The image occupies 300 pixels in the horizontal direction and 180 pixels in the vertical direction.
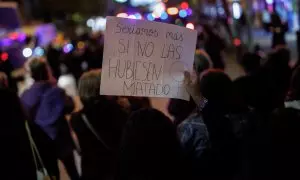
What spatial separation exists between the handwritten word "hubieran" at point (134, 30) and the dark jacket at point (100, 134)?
1245 mm

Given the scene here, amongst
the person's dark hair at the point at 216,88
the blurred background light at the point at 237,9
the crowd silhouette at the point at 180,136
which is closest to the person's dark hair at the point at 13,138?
the crowd silhouette at the point at 180,136

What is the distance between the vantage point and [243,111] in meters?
3.91

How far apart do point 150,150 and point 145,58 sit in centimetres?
102

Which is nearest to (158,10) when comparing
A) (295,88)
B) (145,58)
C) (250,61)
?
(250,61)

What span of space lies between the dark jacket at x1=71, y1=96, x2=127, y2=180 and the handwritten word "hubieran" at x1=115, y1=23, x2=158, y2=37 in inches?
49.0

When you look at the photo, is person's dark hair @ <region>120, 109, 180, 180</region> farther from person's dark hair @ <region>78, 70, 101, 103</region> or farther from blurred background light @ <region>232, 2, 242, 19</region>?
blurred background light @ <region>232, 2, 242, 19</region>

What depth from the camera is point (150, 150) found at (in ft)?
9.55

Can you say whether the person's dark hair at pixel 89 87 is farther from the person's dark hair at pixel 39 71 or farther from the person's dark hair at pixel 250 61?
the person's dark hair at pixel 250 61

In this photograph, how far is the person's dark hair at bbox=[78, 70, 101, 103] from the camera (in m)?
4.90

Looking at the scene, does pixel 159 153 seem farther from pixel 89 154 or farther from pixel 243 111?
pixel 89 154

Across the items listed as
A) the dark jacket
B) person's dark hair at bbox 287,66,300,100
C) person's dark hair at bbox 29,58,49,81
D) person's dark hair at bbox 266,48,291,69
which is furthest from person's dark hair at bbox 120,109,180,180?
person's dark hair at bbox 266,48,291,69

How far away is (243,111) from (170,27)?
0.82 meters

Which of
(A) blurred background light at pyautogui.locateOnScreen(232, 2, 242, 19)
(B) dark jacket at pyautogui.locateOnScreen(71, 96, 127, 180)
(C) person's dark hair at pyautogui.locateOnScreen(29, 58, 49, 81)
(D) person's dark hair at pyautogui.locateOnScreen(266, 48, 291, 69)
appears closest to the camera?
(B) dark jacket at pyautogui.locateOnScreen(71, 96, 127, 180)

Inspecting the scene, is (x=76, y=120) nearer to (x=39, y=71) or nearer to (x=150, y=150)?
(x=39, y=71)
